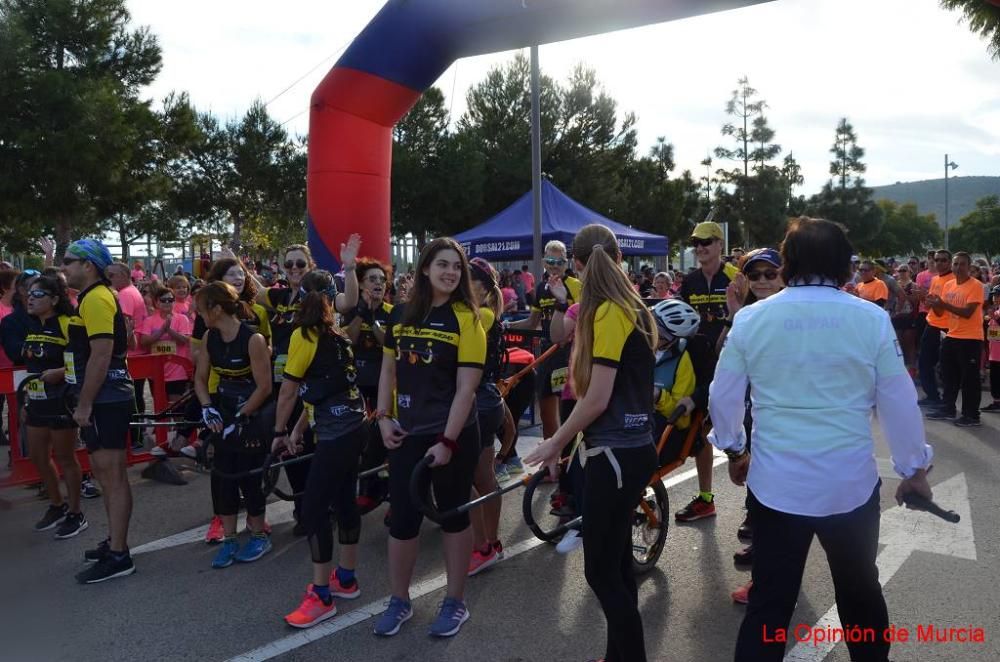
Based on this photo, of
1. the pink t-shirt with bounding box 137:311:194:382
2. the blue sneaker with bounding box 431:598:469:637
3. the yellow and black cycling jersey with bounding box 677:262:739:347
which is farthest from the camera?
the pink t-shirt with bounding box 137:311:194:382

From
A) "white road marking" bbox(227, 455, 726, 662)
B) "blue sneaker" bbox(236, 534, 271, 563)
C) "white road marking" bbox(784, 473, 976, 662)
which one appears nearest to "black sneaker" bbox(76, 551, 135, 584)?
Result: "blue sneaker" bbox(236, 534, 271, 563)

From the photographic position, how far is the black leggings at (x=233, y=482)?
15.7ft

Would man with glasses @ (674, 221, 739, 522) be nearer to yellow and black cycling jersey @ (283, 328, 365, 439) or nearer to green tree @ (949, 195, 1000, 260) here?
yellow and black cycling jersey @ (283, 328, 365, 439)

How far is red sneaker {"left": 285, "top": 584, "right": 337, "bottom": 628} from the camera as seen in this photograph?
392 cm

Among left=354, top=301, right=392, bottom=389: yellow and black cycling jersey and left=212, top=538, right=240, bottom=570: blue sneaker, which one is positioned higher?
left=354, top=301, right=392, bottom=389: yellow and black cycling jersey

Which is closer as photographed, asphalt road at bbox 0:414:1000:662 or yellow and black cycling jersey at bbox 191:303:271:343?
asphalt road at bbox 0:414:1000:662

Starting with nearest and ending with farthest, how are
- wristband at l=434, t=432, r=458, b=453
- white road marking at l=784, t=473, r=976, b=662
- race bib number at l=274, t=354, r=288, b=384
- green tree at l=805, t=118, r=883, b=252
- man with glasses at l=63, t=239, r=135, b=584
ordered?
wristband at l=434, t=432, r=458, b=453 < white road marking at l=784, t=473, r=976, b=662 < man with glasses at l=63, t=239, r=135, b=584 < race bib number at l=274, t=354, r=288, b=384 < green tree at l=805, t=118, r=883, b=252

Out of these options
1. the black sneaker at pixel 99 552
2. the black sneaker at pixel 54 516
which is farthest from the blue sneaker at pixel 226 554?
the black sneaker at pixel 54 516

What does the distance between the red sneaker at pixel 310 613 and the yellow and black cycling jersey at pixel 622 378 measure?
1.87m

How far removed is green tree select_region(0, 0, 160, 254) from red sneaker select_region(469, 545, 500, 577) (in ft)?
64.5

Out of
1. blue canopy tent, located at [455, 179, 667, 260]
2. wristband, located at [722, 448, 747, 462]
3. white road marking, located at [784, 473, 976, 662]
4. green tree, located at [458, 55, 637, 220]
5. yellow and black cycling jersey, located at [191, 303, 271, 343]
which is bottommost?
white road marking, located at [784, 473, 976, 662]

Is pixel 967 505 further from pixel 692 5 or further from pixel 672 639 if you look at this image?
pixel 692 5

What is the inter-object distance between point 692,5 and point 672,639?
21.8 ft

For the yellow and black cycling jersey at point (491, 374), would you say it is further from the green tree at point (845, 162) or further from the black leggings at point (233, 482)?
the green tree at point (845, 162)
